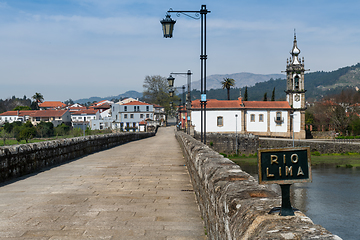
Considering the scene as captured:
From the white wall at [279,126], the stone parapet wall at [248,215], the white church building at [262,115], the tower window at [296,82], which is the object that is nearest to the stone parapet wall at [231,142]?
the white church building at [262,115]

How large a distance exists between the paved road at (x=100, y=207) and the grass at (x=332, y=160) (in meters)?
45.4

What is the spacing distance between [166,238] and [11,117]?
119m

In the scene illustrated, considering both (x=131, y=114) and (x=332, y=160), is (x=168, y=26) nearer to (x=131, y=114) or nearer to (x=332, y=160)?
(x=332, y=160)

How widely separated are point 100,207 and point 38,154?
4927 millimetres

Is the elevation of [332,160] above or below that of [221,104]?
below

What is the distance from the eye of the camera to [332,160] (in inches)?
2066

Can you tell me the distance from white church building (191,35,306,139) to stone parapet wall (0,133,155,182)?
159 feet

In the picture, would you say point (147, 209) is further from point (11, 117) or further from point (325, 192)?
point (11, 117)

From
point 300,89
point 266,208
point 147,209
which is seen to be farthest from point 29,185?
point 300,89

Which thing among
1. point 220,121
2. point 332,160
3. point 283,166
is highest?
point 283,166

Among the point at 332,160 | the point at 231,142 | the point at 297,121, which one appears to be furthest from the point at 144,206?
the point at 297,121

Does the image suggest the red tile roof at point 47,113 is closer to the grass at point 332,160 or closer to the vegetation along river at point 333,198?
the grass at point 332,160

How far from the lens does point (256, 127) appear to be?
64188 mm

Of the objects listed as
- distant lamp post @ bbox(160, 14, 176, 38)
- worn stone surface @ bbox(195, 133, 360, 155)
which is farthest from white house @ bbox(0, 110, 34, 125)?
distant lamp post @ bbox(160, 14, 176, 38)
